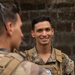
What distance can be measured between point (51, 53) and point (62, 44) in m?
2.27

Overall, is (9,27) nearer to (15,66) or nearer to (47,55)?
(15,66)

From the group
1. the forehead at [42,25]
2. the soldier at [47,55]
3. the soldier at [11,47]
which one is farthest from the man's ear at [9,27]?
the forehead at [42,25]

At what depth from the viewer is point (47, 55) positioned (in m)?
3.50

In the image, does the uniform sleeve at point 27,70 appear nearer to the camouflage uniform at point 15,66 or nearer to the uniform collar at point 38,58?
the camouflage uniform at point 15,66

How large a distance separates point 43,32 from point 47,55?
251 millimetres

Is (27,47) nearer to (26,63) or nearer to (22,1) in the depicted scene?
(22,1)

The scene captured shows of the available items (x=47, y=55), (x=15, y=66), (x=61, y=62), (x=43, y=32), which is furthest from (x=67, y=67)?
(x=15, y=66)

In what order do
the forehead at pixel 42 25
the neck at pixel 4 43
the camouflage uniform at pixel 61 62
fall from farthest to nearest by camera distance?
1. the forehead at pixel 42 25
2. the camouflage uniform at pixel 61 62
3. the neck at pixel 4 43

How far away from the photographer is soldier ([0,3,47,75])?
1723 millimetres

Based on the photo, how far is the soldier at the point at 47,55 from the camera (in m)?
3.36

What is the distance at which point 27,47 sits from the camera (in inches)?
224

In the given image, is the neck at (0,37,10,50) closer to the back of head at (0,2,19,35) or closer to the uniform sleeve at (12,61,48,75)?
the back of head at (0,2,19,35)

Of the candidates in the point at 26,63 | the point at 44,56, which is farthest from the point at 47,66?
the point at 26,63

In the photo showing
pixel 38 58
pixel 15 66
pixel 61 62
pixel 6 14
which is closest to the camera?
pixel 15 66
